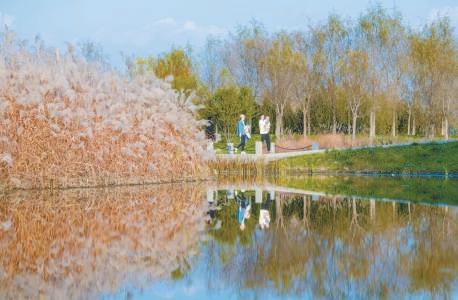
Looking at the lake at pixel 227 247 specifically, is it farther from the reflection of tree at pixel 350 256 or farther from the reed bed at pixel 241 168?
the reed bed at pixel 241 168

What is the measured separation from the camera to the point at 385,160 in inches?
966

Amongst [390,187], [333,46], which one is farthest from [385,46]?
[390,187]

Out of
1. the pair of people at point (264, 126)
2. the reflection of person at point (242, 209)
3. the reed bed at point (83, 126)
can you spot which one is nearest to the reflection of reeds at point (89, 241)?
the reflection of person at point (242, 209)

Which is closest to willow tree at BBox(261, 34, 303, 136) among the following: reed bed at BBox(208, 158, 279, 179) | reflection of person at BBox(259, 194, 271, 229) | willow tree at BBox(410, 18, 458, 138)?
willow tree at BBox(410, 18, 458, 138)

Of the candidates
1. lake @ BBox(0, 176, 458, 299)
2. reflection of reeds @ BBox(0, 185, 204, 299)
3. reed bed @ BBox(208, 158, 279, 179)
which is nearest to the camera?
lake @ BBox(0, 176, 458, 299)

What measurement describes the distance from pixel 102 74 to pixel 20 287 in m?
12.0

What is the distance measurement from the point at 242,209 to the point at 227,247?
413 cm

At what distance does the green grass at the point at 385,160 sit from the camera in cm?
2369

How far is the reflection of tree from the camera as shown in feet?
19.9

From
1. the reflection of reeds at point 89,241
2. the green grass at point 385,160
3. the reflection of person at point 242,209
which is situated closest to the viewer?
the reflection of reeds at point 89,241

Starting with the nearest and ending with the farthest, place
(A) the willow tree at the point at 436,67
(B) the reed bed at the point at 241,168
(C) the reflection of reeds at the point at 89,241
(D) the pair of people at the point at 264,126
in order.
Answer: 1. (C) the reflection of reeds at the point at 89,241
2. (B) the reed bed at the point at 241,168
3. (D) the pair of people at the point at 264,126
4. (A) the willow tree at the point at 436,67

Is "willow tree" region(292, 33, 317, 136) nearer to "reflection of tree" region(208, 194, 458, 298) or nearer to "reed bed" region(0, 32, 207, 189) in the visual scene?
"reed bed" region(0, 32, 207, 189)

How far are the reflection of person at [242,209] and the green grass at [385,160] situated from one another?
378 inches

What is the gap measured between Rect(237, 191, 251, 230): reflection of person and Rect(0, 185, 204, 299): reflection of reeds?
661 mm
